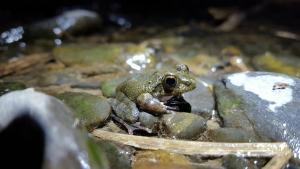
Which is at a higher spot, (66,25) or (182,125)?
(182,125)

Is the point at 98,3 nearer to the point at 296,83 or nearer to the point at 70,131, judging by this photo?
the point at 296,83

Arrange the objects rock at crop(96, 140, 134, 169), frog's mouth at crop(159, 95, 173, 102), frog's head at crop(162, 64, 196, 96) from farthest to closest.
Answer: frog's mouth at crop(159, 95, 173, 102)
frog's head at crop(162, 64, 196, 96)
rock at crop(96, 140, 134, 169)

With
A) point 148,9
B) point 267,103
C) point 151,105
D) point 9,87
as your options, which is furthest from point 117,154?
point 148,9

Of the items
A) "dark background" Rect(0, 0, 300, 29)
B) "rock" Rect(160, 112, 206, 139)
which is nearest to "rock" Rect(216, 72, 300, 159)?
"rock" Rect(160, 112, 206, 139)

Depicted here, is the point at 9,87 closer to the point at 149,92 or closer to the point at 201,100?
the point at 149,92

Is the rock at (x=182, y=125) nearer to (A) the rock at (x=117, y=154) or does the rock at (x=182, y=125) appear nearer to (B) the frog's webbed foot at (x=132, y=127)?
(B) the frog's webbed foot at (x=132, y=127)

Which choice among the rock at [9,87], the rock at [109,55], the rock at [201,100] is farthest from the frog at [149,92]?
the rock at [109,55]

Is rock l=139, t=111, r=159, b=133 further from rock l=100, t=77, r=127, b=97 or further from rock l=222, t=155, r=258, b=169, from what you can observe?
rock l=222, t=155, r=258, b=169
